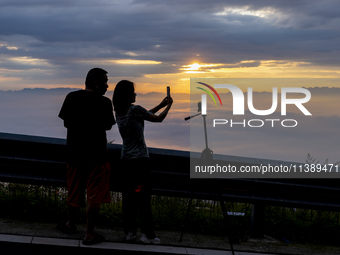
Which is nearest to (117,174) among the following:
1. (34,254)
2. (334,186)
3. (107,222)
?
(107,222)

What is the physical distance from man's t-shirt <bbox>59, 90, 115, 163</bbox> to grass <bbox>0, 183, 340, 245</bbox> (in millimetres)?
1366

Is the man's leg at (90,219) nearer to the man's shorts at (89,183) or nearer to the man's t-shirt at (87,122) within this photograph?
the man's shorts at (89,183)

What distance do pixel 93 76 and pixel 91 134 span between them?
75cm

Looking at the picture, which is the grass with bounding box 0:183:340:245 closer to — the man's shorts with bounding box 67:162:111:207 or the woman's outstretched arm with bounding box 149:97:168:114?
the man's shorts with bounding box 67:162:111:207

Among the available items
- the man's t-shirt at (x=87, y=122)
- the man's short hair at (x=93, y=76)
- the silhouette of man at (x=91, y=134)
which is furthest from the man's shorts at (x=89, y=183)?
the man's short hair at (x=93, y=76)

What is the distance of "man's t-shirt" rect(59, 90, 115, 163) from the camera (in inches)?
217

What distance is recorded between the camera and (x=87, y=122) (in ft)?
18.2

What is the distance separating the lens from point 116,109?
18.9ft

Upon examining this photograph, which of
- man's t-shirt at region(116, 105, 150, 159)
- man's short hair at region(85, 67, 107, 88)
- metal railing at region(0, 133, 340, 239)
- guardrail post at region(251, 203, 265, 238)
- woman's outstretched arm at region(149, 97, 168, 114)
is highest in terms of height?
man's short hair at region(85, 67, 107, 88)

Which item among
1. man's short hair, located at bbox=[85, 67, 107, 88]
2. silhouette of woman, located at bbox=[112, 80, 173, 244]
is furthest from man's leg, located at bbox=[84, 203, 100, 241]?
man's short hair, located at bbox=[85, 67, 107, 88]

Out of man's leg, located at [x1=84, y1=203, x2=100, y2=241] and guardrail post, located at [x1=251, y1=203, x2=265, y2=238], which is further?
guardrail post, located at [x1=251, y1=203, x2=265, y2=238]

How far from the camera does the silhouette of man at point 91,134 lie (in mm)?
5531

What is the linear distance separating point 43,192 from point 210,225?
265cm

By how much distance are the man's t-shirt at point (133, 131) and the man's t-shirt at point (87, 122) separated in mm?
180
